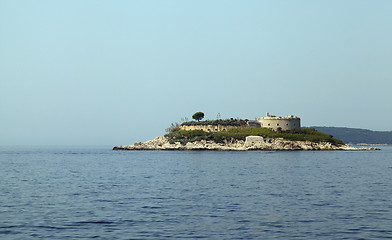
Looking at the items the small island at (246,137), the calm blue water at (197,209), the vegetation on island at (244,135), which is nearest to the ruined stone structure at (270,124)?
the small island at (246,137)

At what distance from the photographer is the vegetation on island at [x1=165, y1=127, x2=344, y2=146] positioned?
138375 mm

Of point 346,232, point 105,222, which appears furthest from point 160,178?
point 346,232

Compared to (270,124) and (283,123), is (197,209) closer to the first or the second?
(283,123)

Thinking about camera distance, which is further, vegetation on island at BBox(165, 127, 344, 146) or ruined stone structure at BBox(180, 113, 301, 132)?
ruined stone structure at BBox(180, 113, 301, 132)

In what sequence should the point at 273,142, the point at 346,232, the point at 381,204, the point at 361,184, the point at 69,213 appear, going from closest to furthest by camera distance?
the point at 346,232
the point at 69,213
the point at 381,204
the point at 361,184
the point at 273,142

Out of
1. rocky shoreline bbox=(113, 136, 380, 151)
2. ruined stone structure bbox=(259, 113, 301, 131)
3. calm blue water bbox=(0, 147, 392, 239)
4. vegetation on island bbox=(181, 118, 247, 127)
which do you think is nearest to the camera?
calm blue water bbox=(0, 147, 392, 239)

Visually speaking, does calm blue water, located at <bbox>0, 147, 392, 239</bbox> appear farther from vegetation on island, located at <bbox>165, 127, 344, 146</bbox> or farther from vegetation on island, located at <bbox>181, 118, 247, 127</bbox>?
vegetation on island, located at <bbox>181, 118, 247, 127</bbox>

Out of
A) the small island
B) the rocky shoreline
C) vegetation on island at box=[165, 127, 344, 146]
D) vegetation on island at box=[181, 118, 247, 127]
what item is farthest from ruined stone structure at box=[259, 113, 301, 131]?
the rocky shoreline

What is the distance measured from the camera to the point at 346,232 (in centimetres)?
2350

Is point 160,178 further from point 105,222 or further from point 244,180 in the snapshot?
point 105,222

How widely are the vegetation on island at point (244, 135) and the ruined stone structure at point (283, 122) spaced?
255cm

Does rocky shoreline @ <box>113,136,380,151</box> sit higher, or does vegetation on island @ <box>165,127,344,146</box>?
vegetation on island @ <box>165,127,344,146</box>

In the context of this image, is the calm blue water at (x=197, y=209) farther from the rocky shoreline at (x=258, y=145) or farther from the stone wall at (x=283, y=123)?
the stone wall at (x=283, y=123)

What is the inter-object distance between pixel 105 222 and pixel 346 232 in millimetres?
12798
